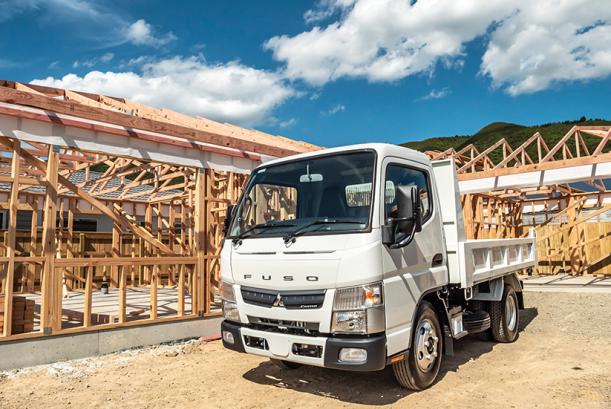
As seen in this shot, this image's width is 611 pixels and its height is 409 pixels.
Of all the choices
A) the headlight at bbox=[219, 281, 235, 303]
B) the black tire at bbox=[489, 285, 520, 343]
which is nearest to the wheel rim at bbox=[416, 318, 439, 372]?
the headlight at bbox=[219, 281, 235, 303]

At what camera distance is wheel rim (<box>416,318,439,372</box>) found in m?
4.76

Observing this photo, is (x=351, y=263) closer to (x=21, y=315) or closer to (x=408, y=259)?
(x=408, y=259)

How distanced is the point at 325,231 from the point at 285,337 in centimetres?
108

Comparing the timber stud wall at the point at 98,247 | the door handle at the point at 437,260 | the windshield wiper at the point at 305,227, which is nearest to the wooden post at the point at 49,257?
the timber stud wall at the point at 98,247

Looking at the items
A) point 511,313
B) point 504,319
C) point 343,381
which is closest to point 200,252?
point 343,381

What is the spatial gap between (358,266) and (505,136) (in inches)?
3162

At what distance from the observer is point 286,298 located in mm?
4332

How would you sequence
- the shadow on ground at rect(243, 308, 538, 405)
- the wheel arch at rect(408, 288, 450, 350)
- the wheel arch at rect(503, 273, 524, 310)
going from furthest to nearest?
the wheel arch at rect(503, 273, 524, 310), the wheel arch at rect(408, 288, 450, 350), the shadow on ground at rect(243, 308, 538, 405)

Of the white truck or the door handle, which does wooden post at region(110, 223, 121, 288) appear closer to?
the white truck

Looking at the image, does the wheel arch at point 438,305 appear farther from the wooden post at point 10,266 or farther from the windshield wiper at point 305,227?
the wooden post at point 10,266

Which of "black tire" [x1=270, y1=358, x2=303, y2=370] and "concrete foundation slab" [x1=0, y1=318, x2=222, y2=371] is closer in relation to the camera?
"black tire" [x1=270, y1=358, x2=303, y2=370]

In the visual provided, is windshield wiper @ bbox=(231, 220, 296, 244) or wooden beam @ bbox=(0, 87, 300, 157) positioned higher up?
wooden beam @ bbox=(0, 87, 300, 157)

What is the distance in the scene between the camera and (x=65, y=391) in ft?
17.1

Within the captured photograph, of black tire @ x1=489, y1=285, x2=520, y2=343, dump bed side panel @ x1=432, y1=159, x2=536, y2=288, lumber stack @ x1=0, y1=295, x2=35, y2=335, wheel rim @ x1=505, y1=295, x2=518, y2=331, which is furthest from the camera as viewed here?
wheel rim @ x1=505, y1=295, x2=518, y2=331
